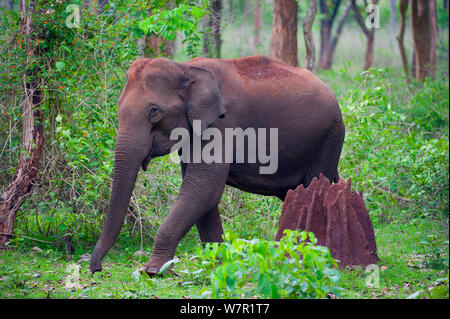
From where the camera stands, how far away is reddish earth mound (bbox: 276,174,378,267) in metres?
6.77

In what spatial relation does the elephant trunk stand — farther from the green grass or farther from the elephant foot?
the elephant foot

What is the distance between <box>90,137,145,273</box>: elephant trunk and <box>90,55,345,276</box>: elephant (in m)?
0.01

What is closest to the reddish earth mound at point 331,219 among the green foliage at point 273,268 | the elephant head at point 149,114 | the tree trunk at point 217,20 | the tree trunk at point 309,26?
the elephant head at point 149,114

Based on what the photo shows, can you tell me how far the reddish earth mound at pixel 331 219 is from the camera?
6.77 meters

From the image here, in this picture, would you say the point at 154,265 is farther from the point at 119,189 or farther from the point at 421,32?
the point at 421,32

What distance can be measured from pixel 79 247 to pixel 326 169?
3.41 m

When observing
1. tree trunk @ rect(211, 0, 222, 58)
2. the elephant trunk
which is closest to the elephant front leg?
the elephant trunk

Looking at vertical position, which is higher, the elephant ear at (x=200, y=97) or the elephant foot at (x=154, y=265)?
the elephant ear at (x=200, y=97)

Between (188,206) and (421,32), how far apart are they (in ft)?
40.6

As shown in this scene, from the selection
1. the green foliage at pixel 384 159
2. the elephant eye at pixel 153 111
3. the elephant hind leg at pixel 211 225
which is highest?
the elephant eye at pixel 153 111

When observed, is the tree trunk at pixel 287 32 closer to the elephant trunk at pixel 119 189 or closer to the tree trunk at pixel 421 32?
the tree trunk at pixel 421 32

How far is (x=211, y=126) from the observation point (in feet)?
22.7

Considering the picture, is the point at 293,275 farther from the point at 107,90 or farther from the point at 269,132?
the point at 107,90
